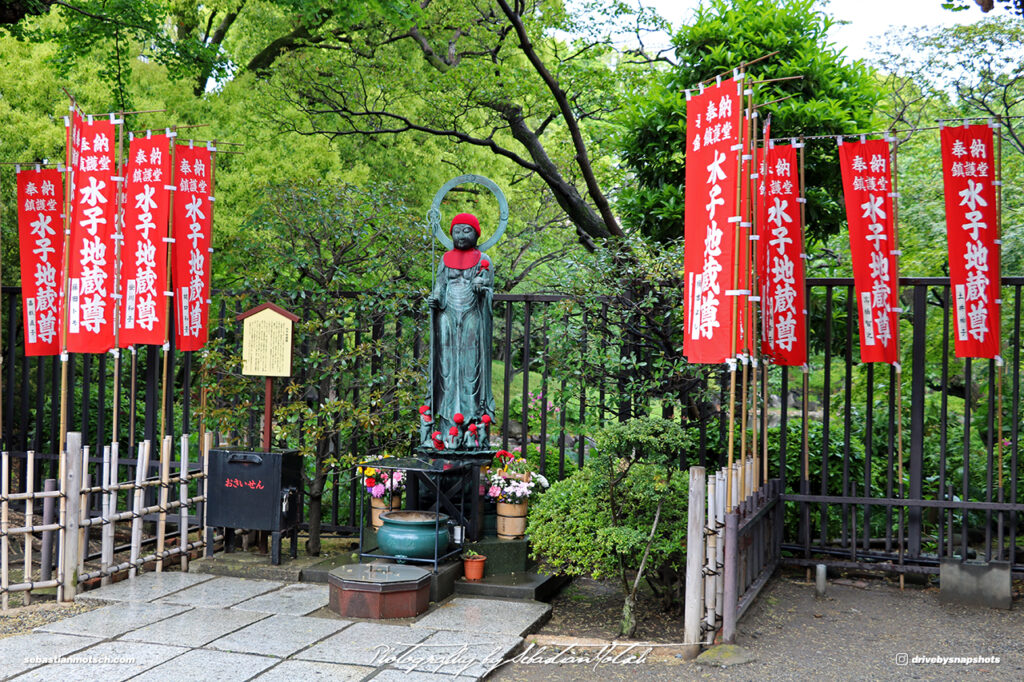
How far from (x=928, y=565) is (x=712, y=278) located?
3.95 metres

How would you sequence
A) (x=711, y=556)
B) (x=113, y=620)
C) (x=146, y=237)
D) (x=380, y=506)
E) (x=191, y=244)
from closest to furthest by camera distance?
(x=711, y=556) → (x=113, y=620) → (x=146, y=237) → (x=380, y=506) → (x=191, y=244)

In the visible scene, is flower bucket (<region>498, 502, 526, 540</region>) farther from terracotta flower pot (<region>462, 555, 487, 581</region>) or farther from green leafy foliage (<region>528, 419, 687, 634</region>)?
green leafy foliage (<region>528, 419, 687, 634</region>)

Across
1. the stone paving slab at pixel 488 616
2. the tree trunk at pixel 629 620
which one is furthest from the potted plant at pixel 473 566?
the tree trunk at pixel 629 620

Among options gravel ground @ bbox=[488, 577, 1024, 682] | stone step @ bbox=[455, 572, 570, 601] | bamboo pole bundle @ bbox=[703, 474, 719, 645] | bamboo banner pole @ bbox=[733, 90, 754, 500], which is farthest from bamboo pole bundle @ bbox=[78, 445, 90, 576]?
bamboo banner pole @ bbox=[733, 90, 754, 500]

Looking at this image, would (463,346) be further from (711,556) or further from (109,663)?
(109,663)

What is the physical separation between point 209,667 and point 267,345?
11.1 ft

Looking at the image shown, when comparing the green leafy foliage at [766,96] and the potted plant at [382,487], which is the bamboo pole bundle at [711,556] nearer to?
the potted plant at [382,487]

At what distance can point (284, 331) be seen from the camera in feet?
26.6

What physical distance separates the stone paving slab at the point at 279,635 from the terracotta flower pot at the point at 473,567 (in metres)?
1.38

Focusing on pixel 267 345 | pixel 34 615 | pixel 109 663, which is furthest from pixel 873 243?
pixel 34 615

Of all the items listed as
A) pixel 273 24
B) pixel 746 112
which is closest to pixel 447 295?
pixel 746 112

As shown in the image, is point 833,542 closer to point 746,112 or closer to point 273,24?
point 746,112

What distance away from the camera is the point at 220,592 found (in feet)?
23.8

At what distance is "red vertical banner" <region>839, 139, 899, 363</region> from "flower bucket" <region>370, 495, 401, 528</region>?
4498mm
